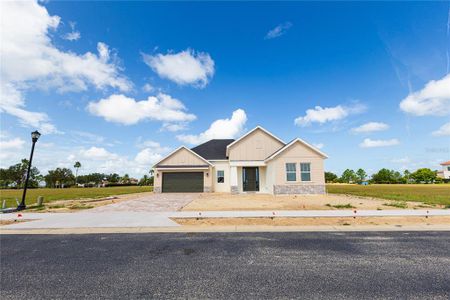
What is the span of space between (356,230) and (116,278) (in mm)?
7253

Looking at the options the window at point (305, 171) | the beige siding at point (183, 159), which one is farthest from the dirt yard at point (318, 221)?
the beige siding at point (183, 159)

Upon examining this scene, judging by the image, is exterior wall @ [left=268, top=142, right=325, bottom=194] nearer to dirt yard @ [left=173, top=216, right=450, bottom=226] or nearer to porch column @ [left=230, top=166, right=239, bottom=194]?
porch column @ [left=230, top=166, right=239, bottom=194]

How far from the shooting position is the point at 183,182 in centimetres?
2450

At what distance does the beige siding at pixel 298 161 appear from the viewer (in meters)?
19.2

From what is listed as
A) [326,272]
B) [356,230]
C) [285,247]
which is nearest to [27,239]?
[285,247]

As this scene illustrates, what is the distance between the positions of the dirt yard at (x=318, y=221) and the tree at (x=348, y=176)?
98.0 m

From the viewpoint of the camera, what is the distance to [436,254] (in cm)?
498

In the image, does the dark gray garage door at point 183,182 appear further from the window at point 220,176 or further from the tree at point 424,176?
the tree at point 424,176

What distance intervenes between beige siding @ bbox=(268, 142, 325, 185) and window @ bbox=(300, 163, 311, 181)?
0.26 meters

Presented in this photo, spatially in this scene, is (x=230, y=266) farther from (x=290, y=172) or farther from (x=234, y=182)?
(x=234, y=182)

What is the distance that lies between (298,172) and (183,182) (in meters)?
Result: 12.8

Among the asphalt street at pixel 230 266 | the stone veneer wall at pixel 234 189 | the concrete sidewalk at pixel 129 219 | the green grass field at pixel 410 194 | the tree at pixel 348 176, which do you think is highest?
the tree at pixel 348 176

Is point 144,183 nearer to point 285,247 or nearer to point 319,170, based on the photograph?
A: point 319,170

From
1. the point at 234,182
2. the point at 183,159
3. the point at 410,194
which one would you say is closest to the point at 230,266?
the point at 234,182
